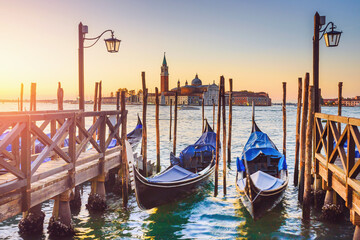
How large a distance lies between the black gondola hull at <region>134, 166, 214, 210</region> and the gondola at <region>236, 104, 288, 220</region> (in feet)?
2.55

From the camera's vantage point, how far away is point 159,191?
4.73 m

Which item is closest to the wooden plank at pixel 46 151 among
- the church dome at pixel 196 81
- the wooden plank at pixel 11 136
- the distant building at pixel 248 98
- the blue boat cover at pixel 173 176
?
the wooden plank at pixel 11 136

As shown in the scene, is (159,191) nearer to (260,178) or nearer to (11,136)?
(260,178)

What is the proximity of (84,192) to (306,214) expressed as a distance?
12.6ft

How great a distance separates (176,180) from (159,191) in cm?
60

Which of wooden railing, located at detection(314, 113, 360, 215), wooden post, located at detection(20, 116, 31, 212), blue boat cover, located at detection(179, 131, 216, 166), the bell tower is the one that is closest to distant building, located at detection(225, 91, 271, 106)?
the bell tower

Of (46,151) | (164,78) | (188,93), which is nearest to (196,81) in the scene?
A: (188,93)

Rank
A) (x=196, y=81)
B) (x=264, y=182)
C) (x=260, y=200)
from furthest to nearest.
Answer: (x=196, y=81) < (x=264, y=182) < (x=260, y=200)

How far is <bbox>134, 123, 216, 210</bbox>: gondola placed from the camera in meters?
4.47

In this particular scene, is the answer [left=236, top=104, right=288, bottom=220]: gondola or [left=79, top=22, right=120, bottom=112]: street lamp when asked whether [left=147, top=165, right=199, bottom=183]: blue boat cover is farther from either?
[left=79, top=22, right=120, bottom=112]: street lamp

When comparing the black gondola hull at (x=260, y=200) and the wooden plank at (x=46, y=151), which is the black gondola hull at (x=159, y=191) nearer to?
the black gondola hull at (x=260, y=200)

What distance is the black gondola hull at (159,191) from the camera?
438cm

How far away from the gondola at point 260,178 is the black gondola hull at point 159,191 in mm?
777

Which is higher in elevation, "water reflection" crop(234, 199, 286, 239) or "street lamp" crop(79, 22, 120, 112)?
"street lamp" crop(79, 22, 120, 112)
